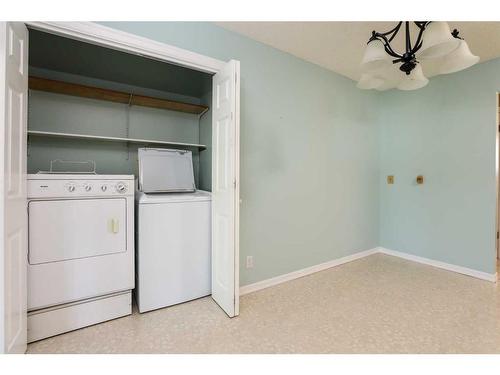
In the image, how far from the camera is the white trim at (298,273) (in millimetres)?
2479

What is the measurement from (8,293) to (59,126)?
1.66m

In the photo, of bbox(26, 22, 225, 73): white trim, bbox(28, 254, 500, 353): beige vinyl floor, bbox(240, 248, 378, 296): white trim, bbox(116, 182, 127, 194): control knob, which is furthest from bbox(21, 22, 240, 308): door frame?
bbox(116, 182, 127, 194): control knob

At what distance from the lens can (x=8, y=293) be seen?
1304mm

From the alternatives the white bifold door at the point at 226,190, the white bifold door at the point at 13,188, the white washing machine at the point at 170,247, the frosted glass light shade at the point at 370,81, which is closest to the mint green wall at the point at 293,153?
the white bifold door at the point at 226,190

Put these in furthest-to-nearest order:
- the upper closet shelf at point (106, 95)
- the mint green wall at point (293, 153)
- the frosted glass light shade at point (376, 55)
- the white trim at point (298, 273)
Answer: the white trim at point (298, 273)
the mint green wall at point (293, 153)
the upper closet shelf at point (106, 95)
the frosted glass light shade at point (376, 55)

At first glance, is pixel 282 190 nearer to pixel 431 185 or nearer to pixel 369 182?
pixel 369 182

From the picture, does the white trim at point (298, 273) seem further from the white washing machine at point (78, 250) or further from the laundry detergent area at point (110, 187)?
the white washing machine at point (78, 250)

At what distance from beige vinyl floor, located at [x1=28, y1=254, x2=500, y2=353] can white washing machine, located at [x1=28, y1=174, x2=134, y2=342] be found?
0.15 metres

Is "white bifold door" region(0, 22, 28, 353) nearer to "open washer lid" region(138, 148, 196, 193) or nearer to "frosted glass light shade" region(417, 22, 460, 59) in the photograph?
"open washer lid" region(138, 148, 196, 193)

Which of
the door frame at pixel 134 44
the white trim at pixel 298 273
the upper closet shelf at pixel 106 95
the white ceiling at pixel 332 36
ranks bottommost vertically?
the white trim at pixel 298 273

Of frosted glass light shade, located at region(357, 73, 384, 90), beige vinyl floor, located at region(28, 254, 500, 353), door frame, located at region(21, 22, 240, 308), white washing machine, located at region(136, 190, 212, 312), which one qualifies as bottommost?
beige vinyl floor, located at region(28, 254, 500, 353)

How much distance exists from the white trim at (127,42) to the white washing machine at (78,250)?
0.94m

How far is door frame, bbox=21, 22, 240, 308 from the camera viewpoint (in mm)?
1575
